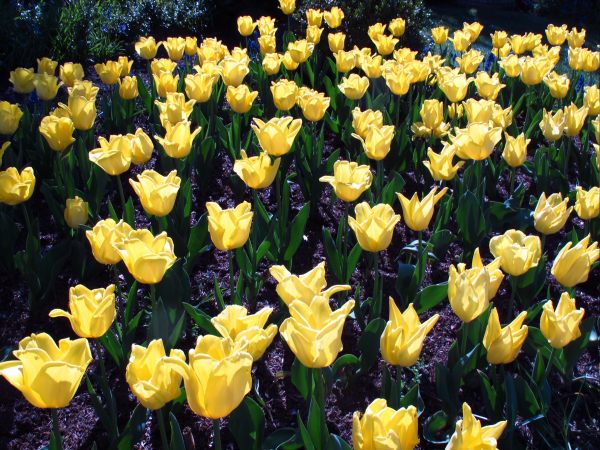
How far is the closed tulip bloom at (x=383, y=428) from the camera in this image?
1.27 m

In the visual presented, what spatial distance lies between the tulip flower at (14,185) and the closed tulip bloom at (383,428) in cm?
167

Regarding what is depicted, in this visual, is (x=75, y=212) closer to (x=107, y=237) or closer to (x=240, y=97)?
(x=107, y=237)

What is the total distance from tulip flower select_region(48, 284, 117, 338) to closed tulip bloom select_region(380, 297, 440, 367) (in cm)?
69

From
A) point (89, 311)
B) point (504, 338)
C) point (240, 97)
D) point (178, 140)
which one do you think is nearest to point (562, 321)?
point (504, 338)

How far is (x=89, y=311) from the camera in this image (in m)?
1.73

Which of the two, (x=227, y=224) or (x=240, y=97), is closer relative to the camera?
(x=227, y=224)

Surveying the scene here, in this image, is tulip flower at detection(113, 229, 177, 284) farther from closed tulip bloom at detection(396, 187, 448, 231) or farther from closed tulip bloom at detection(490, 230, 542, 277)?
closed tulip bloom at detection(490, 230, 542, 277)

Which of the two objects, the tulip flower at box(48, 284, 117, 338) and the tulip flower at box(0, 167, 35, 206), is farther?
the tulip flower at box(0, 167, 35, 206)

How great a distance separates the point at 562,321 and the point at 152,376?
3.59ft

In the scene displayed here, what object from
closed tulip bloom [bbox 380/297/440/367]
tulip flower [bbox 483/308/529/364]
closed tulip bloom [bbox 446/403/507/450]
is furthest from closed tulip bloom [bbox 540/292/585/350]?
closed tulip bloom [bbox 446/403/507/450]

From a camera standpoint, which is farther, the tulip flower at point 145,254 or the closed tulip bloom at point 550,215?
the closed tulip bloom at point 550,215

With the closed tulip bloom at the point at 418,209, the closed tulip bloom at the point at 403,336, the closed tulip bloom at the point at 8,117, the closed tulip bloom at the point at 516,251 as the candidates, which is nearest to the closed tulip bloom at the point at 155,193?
the closed tulip bloom at the point at 418,209

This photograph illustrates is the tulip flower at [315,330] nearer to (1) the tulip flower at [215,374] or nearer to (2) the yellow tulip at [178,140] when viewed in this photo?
(1) the tulip flower at [215,374]

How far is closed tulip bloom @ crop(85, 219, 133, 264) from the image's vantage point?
6.56 ft
